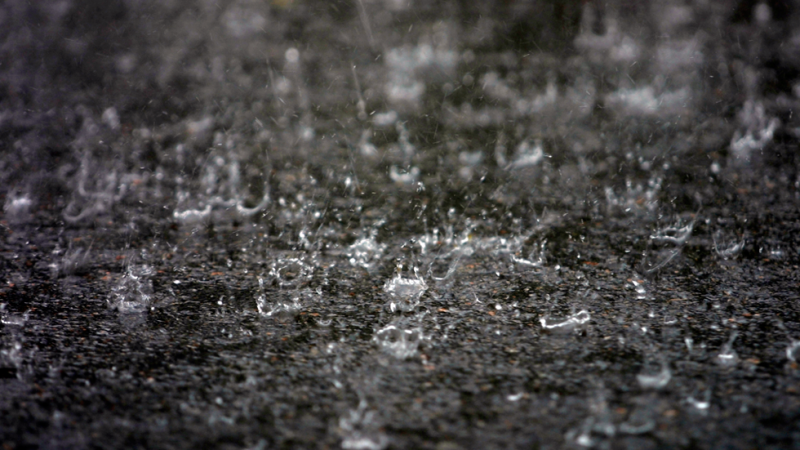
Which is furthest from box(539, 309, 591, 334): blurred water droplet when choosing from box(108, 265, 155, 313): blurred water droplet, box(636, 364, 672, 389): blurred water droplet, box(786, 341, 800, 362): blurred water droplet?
box(108, 265, 155, 313): blurred water droplet

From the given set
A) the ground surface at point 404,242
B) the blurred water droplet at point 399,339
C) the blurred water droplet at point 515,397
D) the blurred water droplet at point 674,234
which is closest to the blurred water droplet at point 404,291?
the ground surface at point 404,242

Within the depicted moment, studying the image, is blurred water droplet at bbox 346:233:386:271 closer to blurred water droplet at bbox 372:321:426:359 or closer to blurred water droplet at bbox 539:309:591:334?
blurred water droplet at bbox 372:321:426:359

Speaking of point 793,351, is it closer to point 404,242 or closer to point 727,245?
point 727,245

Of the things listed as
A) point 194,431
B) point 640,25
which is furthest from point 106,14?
point 194,431

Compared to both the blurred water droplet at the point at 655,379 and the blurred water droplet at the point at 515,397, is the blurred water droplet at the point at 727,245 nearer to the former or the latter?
the blurred water droplet at the point at 655,379

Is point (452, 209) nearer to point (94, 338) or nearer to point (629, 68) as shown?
point (94, 338)

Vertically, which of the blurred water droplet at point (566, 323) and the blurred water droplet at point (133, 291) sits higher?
the blurred water droplet at point (133, 291)

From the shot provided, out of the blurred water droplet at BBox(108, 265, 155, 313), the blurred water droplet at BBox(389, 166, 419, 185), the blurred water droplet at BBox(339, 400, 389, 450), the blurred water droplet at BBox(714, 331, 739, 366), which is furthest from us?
the blurred water droplet at BBox(389, 166, 419, 185)

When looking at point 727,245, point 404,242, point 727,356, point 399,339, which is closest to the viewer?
point 727,356

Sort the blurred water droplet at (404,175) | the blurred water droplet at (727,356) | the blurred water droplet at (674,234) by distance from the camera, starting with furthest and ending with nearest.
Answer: the blurred water droplet at (404,175)
the blurred water droplet at (674,234)
the blurred water droplet at (727,356)

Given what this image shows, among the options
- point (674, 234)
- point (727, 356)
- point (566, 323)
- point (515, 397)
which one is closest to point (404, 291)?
point (566, 323)
